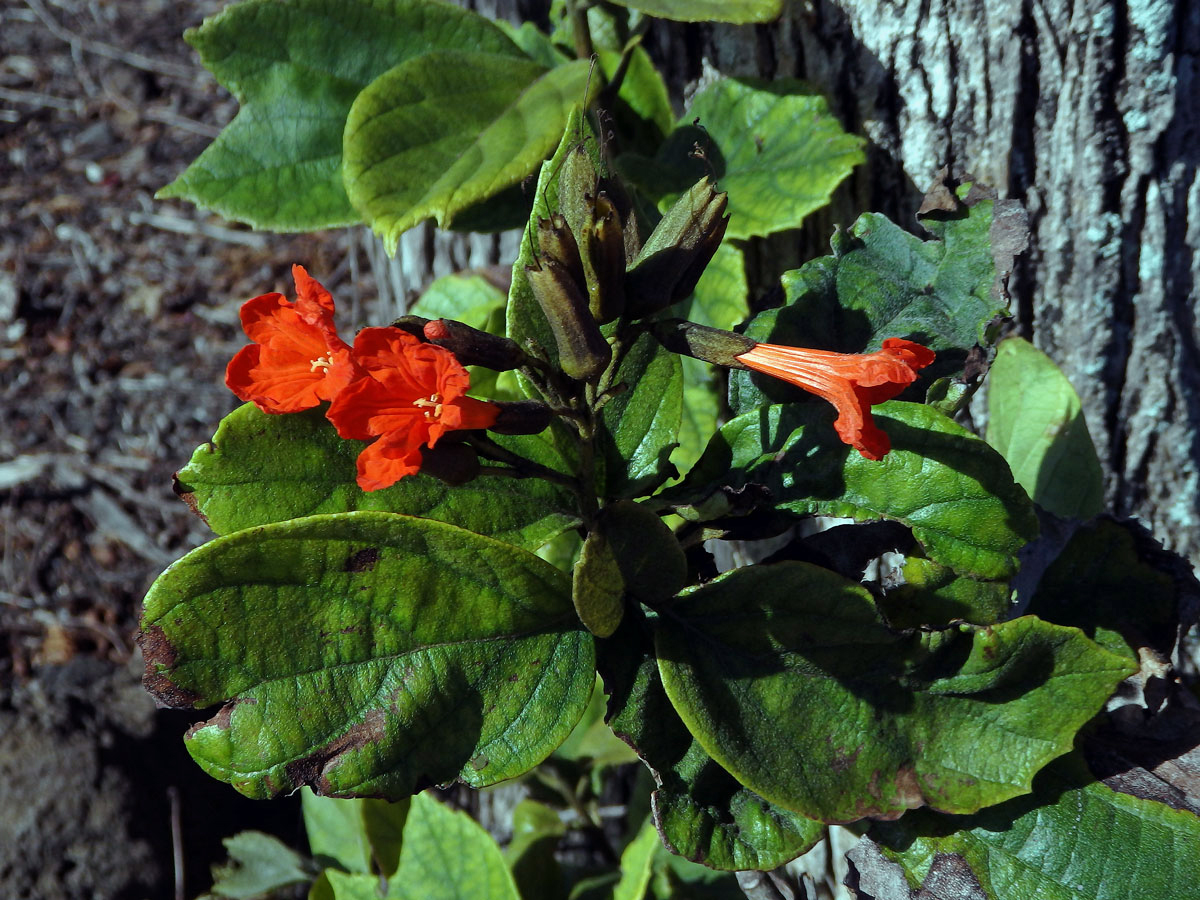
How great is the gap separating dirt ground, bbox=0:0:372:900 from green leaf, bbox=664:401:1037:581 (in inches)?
77.2

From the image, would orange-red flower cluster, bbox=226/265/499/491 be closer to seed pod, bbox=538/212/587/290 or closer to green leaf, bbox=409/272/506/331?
seed pod, bbox=538/212/587/290

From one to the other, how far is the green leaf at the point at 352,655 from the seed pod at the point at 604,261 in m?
0.29

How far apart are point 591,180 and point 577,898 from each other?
168 centimetres

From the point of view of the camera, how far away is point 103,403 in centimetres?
378

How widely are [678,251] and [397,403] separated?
35 centimetres

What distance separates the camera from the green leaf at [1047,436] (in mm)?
1647

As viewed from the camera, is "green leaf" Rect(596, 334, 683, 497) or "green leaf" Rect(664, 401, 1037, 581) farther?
"green leaf" Rect(596, 334, 683, 497)

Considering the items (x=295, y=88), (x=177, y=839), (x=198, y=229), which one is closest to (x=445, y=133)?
(x=295, y=88)

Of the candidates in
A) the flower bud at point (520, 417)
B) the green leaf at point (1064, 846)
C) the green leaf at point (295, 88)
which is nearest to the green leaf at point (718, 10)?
the green leaf at point (295, 88)

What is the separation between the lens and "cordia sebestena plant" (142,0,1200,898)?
1.04 metres

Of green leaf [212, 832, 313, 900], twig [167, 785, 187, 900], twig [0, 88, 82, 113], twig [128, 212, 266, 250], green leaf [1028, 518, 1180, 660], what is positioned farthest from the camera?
twig [0, 88, 82, 113]

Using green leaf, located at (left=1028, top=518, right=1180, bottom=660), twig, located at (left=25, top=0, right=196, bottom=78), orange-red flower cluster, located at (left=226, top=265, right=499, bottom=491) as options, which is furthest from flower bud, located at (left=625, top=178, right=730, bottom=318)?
twig, located at (left=25, top=0, right=196, bottom=78)

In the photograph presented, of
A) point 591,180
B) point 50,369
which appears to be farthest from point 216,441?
point 50,369

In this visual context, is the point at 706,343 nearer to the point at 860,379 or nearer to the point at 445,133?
the point at 860,379
